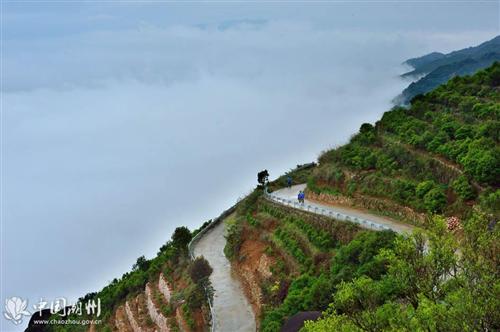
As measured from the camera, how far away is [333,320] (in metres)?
13.4

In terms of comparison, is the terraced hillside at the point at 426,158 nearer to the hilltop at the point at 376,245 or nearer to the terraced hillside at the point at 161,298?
the hilltop at the point at 376,245

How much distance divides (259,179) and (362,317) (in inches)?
1215

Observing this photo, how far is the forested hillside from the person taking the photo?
1302 cm

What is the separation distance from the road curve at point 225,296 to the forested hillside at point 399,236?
22.7 inches

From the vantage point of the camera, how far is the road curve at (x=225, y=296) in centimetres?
2630

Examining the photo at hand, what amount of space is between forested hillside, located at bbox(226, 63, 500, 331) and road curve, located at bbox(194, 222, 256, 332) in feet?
1.89

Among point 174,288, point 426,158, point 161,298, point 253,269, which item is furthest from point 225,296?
point 426,158

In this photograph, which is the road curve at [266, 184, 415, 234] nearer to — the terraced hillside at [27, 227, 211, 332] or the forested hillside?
the forested hillside

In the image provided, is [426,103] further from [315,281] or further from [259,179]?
[315,281]

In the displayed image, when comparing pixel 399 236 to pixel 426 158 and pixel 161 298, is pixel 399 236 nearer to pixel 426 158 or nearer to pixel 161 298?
pixel 426 158

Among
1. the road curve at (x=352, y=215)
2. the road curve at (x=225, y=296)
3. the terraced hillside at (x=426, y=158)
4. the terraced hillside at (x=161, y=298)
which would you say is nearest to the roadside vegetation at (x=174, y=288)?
the terraced hillside at (x=161, y=298)

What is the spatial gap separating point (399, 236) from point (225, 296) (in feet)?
48.3

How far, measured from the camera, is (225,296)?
2953 centimetres

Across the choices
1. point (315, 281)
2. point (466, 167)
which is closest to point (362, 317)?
point (315, 281)
